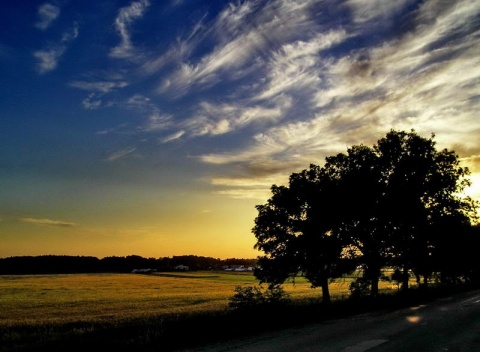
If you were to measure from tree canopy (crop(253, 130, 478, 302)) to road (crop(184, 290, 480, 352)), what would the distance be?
45.4 ft

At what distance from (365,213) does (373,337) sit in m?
20.7

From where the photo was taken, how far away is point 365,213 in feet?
106

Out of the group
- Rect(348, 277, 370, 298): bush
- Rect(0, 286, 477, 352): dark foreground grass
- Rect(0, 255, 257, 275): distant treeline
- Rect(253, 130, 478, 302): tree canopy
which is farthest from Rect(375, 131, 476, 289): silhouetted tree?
Rect(0, 255, 257, 275): distant treeline

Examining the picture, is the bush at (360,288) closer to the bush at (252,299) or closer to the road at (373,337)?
the road at (373,337)

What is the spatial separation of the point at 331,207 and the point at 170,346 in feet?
73.4

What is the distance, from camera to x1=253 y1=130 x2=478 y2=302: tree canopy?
3125 centimetres

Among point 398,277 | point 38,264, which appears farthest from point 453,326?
point 38,264

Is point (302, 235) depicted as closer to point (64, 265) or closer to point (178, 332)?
point (178, 332)

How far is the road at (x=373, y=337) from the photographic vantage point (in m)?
10.8

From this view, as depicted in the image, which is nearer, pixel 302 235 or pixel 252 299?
pixel 252 299

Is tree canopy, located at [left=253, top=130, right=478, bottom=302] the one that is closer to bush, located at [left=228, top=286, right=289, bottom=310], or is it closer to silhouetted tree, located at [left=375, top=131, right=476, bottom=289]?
silhouetted tree, located at [left=375, top=131, right=476, bottom=289]

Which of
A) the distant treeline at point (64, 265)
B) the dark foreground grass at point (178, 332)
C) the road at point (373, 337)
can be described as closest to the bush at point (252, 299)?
the dark foreground grass at point (178, 332)

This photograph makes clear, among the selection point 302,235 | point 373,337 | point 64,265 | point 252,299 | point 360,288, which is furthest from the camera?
point 64,265

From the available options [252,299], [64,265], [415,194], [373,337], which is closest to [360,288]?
[415,194]
